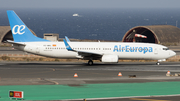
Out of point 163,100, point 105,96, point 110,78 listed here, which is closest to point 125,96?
point 105,96

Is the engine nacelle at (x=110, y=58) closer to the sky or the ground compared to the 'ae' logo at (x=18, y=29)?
closer to the ground

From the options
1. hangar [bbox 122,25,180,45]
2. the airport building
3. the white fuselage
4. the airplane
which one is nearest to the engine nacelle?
the airplane

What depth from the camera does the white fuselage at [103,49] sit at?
1886 inches

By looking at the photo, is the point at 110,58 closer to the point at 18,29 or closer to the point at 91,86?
the point at 18,29

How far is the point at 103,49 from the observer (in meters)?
48.2

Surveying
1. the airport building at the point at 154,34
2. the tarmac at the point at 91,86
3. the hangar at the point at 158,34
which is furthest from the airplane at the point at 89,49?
the hangar at the point at 158,34

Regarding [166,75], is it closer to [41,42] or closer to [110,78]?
[110,78]

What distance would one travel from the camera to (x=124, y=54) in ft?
157

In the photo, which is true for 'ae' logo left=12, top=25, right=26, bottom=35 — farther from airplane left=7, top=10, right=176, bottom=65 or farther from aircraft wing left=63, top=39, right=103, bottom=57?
aircraft wing left=63, top=39, right=103, bottom=57

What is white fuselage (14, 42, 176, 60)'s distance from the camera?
47.9m

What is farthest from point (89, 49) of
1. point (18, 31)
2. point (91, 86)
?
point (91, 86)

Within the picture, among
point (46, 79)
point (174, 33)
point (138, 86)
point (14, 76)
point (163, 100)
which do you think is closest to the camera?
point (163, 100)

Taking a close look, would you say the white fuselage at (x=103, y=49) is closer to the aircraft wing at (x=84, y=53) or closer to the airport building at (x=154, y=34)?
the aircraft wing at (x=84, y=53)

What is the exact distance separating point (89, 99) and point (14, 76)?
14.7 m
